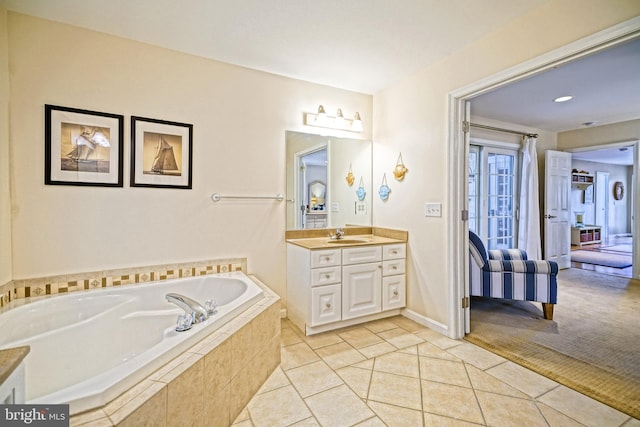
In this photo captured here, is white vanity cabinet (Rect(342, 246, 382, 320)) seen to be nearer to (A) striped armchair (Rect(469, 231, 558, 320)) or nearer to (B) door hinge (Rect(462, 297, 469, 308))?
(B) door hinge (Rect(462, 297, 469, 308))

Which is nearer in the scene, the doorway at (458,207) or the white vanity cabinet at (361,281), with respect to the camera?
the doorway at (458,207)

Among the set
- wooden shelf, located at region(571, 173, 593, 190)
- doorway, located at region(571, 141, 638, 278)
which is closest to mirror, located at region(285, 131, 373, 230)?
doorway, located at region(571, 141, 638, 278)

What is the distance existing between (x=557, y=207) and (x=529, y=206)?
2.91ft

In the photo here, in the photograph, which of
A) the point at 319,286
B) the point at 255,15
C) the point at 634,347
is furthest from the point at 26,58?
the point at 634,347

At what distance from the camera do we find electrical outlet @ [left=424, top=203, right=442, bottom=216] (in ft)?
8.50

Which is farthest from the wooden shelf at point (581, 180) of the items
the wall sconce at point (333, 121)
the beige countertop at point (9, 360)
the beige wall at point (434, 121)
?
the beige countertop at point (9, 360)

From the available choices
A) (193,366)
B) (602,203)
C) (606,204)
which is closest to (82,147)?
(193,366)

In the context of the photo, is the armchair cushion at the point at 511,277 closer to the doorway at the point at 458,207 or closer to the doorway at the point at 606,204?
the doorway at the point at 458,207

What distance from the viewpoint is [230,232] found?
8.80 feet

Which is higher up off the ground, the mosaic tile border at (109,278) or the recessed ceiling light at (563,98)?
the recessed ceiling light at (563,98)

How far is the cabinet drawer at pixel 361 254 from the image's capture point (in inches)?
106

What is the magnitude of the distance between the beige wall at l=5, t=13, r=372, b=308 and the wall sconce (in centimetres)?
9

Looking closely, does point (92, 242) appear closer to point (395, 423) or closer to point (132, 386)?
→ point (132, 386)

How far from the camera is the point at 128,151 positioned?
2.27 metres
